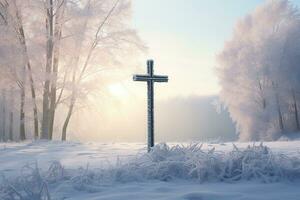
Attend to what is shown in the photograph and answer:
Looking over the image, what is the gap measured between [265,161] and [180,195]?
6.08 ft

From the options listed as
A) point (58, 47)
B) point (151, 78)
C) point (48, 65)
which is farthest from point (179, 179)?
point (58, 47)

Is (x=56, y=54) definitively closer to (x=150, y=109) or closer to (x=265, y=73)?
(x=150, y=109)

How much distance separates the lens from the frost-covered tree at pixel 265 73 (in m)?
30.2

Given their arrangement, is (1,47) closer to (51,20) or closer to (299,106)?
(51,20)

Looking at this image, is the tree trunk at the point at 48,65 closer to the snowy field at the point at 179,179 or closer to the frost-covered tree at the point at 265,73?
the snowy field at the point at 179,179

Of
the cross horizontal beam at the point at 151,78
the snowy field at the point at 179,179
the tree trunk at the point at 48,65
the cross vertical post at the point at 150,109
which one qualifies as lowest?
the snowy field at the point at 179,179

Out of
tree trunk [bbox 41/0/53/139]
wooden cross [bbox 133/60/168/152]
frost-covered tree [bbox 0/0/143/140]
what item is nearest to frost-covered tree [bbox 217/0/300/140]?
frost-covered tree [bbox 0/0/143/140]

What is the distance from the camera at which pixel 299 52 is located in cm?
3059

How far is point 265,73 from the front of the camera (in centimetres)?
3039

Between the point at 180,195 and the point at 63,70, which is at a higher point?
the point at 63,70

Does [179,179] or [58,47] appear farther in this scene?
[58,47]

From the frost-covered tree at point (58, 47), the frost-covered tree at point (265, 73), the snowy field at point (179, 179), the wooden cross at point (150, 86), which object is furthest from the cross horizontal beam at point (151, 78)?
the frost-covered tree at point (265, 73)

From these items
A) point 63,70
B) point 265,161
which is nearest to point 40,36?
point 63,70

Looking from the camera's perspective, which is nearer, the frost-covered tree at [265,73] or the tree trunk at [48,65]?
the tree trunk at [48,65]
